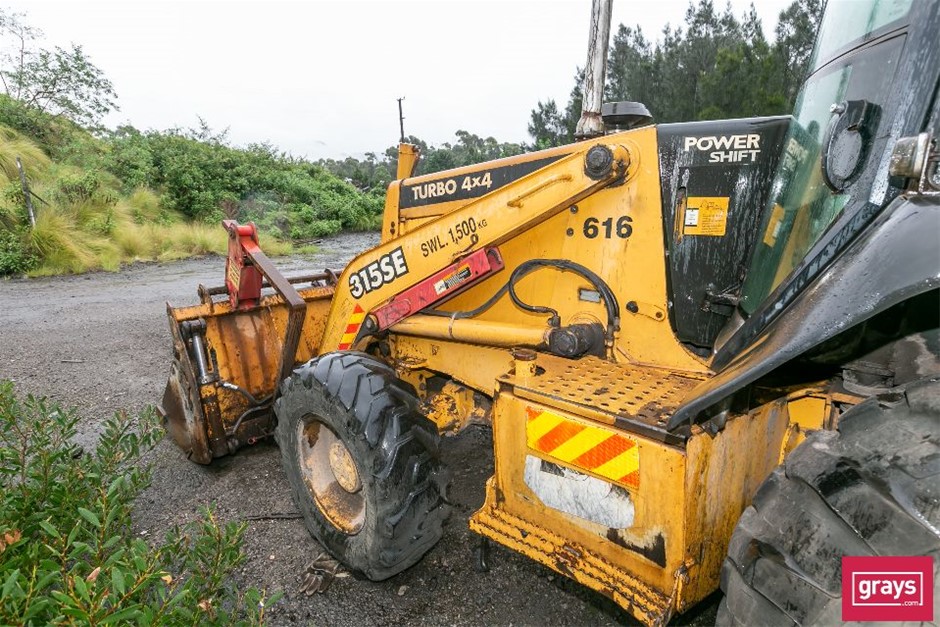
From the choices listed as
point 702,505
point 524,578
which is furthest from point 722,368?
point 524,578

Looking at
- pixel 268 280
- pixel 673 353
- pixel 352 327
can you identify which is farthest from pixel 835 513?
pixel 268 280

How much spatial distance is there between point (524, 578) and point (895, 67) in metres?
2.31

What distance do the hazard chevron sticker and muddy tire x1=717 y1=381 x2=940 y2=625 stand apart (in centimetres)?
41

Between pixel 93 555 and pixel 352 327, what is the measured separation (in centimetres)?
156

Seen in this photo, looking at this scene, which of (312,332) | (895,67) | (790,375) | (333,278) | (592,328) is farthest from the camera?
(333,278)

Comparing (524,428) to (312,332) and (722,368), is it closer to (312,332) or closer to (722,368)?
(722,368)

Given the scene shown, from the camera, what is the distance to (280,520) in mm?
3156

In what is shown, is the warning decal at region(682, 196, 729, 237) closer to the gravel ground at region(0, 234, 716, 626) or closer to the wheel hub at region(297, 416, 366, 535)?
the gravel ground at region(0, 234, 716, 626)

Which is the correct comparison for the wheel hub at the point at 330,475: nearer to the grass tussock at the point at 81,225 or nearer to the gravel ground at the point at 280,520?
the gravel ground at the point at 280,520

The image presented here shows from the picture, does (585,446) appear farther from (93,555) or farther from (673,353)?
(93,555)

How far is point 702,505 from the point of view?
1.74m

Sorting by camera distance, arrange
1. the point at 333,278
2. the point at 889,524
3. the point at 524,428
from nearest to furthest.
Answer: the point at 889,524 < the point at 524,428 < the point at 333,278

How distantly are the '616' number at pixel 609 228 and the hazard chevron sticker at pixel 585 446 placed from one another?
0.79m

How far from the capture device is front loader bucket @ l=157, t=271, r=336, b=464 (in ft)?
11.6
